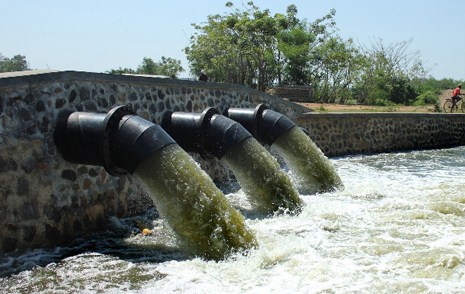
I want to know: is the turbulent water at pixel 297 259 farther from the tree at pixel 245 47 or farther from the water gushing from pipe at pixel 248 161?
the tree at pixel 245 47

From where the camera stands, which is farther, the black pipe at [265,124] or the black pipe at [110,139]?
the black pipe at [265,124]

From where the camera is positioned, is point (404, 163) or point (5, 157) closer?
point (5, 157)

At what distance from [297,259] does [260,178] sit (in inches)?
98.9

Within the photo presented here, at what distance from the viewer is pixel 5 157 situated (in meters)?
5.42

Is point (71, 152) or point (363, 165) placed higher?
point (71, 152)

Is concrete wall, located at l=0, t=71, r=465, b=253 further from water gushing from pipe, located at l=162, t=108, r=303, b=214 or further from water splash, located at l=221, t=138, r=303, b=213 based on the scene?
water splash, located at l=221, t=138, r=303, b=213

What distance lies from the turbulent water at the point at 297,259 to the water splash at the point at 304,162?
3.76 feet

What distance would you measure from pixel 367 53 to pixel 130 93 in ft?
88.8

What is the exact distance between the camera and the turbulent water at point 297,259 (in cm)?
443

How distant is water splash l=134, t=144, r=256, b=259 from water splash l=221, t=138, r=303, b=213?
174 centimetres

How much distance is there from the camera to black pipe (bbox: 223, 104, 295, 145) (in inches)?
353

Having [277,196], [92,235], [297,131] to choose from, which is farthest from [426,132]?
[92,235]

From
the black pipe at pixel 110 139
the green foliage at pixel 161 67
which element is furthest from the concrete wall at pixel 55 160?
the green foliage at pixel 161 67

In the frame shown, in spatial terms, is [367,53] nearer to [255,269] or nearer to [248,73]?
[248,73]
